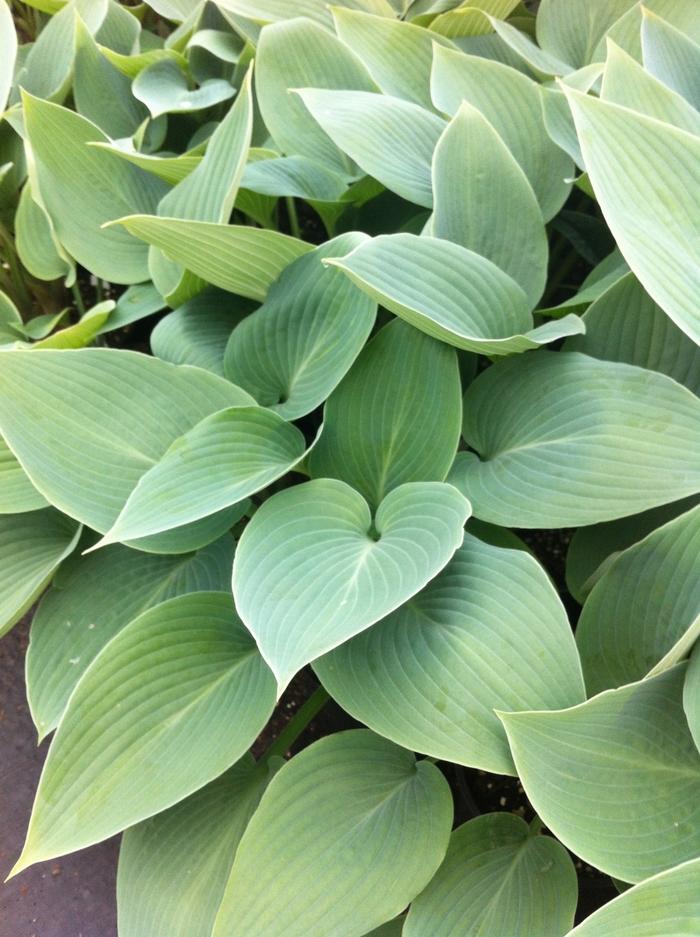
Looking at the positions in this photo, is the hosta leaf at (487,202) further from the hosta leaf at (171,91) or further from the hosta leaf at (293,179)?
the hosta leaf at (171,91)

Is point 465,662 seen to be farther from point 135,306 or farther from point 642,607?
point 135,306

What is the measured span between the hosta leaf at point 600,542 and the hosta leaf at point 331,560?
20 cm

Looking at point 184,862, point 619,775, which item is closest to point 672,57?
point 619,775

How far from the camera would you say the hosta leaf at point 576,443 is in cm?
57

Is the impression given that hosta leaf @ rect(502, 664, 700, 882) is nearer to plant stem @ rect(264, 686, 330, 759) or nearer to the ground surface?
plant stem @ rect(264, 686, 330, 759)

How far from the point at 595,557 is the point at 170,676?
41cm

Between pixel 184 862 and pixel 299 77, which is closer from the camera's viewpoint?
pixel 184 862

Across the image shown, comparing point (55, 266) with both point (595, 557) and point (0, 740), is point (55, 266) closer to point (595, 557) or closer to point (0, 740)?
point (0, 740)

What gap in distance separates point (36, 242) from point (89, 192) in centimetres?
12

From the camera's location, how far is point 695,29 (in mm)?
907

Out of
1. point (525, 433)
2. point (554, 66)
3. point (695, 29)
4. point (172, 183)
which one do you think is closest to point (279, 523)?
point (525, 433)

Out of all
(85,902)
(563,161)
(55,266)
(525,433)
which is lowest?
(85,902)

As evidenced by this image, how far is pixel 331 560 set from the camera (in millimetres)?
562

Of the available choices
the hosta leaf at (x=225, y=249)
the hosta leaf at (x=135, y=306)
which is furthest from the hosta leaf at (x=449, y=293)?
the hosta leaf at (x=135, y=306)
